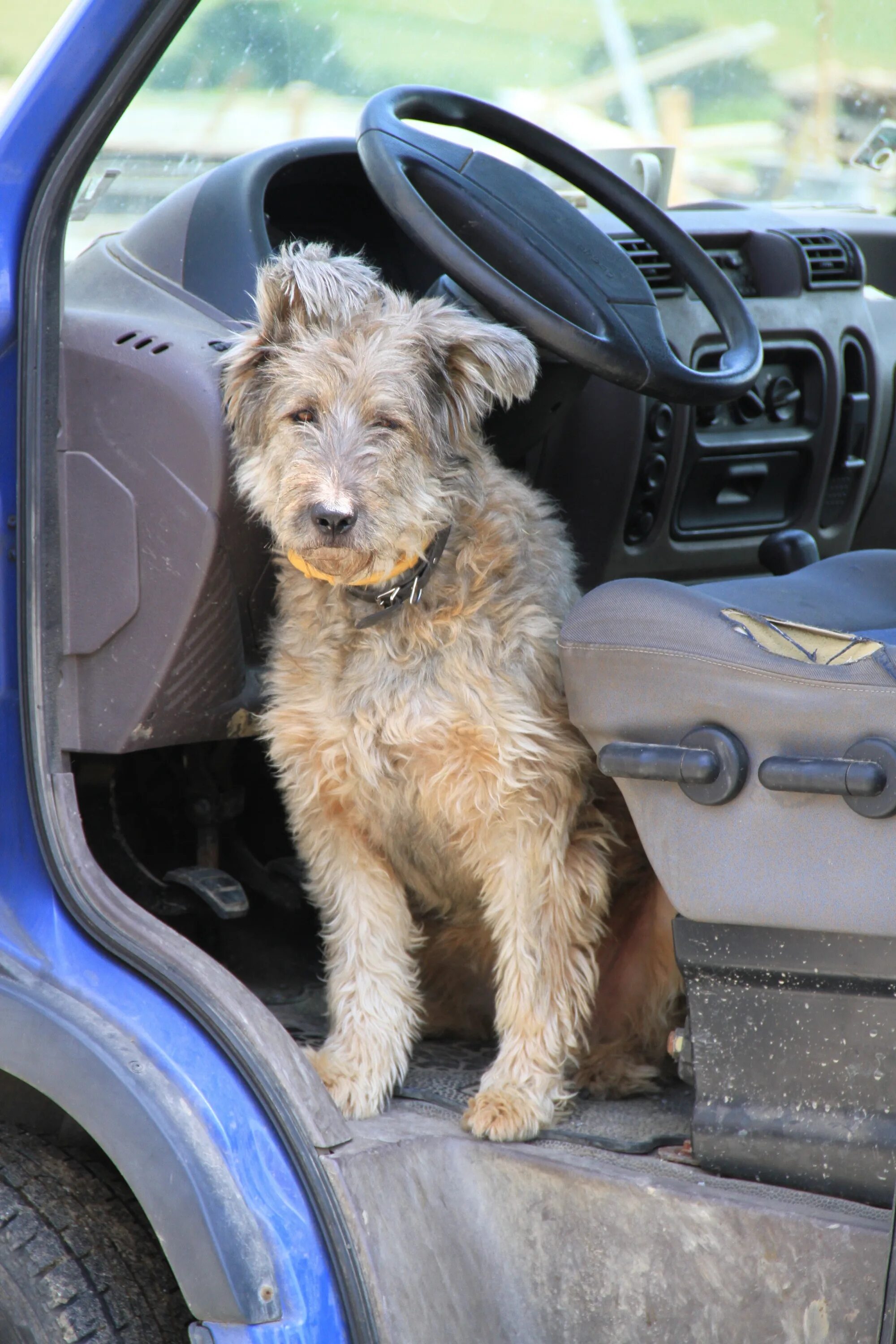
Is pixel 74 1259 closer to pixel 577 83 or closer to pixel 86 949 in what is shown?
pixel 86 949

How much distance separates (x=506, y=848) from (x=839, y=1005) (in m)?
0.77

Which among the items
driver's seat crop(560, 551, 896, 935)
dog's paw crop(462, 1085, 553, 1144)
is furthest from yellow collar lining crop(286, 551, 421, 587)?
dog's paw crop(462, 1085, 553, 1144)

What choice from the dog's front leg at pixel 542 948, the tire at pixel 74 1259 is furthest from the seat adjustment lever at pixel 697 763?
the tire at pixel 74 1259

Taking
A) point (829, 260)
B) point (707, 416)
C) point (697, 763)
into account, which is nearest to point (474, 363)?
point (697, 763)

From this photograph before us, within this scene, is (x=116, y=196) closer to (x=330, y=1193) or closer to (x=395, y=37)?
(x=395, y=37)

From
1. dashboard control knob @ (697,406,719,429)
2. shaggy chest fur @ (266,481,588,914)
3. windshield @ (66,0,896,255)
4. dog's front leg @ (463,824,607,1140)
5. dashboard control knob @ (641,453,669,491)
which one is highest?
windshield @ (66,0,896,255)

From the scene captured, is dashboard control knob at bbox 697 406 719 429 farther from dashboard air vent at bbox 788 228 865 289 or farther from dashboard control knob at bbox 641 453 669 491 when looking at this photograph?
dashboard air vent at bbox 788 228 865 289

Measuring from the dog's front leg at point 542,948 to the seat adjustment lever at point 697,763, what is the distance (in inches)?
21.7

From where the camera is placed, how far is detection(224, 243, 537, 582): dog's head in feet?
6.97

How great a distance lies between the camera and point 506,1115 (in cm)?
208

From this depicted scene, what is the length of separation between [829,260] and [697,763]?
2087 millimetres

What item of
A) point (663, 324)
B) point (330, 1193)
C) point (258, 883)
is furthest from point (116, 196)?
point (330, 1193)

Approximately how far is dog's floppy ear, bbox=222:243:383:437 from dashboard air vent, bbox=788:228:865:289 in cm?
144

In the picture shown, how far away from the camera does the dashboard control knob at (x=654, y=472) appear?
294cm
